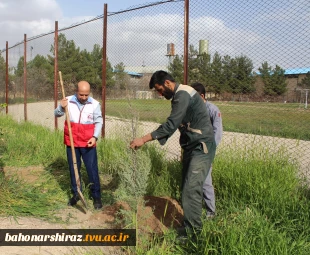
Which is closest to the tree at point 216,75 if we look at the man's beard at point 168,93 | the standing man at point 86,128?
the standing man at point 86,128

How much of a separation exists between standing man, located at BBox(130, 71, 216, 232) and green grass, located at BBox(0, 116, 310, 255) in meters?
0.21

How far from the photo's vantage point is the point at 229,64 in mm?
5016

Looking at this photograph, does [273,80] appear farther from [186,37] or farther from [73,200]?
[73,200]

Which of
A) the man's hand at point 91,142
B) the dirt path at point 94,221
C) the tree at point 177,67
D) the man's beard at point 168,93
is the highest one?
the tree at point 177,67

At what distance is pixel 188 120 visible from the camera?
3346 millimetres

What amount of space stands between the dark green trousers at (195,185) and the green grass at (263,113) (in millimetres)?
1547

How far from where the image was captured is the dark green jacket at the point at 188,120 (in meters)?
3.20

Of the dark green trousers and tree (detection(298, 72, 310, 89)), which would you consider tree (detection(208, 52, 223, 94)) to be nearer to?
tree (detection(298, 72, 310, 89))

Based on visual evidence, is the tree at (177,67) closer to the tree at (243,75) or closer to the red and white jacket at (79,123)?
the tree at (243,75)

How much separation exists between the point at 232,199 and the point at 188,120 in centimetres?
117

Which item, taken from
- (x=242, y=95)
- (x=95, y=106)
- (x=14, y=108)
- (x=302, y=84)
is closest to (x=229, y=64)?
(x=242, y=95)

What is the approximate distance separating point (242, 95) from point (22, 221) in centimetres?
347

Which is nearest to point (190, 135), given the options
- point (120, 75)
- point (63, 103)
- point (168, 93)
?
point (168, 93)

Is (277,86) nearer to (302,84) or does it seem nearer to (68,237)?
(302,84)
